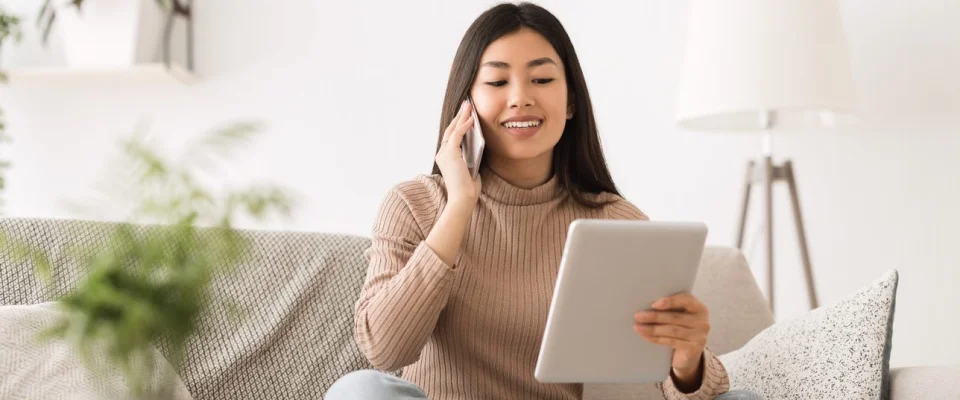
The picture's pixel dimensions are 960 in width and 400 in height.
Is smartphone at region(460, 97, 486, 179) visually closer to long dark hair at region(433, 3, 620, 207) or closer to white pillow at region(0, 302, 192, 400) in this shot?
long dark hair at region(433, 3, 620, 207)

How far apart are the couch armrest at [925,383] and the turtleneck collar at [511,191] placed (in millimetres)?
637

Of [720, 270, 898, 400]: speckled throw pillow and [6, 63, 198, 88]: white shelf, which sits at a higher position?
[6, 63, 198, 88]: white shelf

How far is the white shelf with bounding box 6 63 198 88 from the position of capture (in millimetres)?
2736

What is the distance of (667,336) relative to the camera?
1.22 meters

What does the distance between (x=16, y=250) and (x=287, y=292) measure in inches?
45.1

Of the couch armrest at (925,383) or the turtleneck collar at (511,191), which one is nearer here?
the couch armrest at (925,383)

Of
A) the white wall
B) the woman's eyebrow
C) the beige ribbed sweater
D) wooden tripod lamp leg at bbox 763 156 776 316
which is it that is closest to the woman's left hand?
the beige ribbed sweater

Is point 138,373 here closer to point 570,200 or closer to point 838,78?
point 570,200

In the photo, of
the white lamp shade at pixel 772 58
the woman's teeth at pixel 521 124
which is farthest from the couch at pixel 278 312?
the white lamp shade at pixel 772 58

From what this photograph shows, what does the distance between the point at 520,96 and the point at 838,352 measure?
64 cm

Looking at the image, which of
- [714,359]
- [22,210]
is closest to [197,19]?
[22,210]

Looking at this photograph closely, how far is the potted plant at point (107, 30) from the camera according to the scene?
107 inches

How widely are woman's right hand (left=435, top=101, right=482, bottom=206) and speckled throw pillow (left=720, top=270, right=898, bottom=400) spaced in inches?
22.3

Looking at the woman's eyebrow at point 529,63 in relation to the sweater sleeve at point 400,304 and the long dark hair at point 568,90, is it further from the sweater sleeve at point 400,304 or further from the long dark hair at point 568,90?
the sweater sleeve at point 400,304
